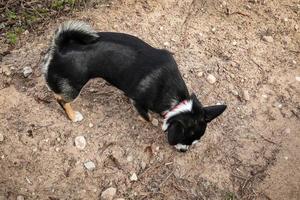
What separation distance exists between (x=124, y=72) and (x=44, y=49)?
126 cm

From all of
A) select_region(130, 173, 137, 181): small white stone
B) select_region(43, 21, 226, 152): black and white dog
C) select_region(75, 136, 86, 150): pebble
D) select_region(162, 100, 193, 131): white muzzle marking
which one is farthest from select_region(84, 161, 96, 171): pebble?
select_region(162, 100, 193, 131): white muzzle marking

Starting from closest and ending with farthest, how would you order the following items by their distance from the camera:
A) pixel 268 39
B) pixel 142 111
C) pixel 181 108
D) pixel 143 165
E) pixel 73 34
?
1. pixel 73 34
2. pixel 181 108
3. pixel 143 165
4. pixel 142 111
5. pixel 268 39

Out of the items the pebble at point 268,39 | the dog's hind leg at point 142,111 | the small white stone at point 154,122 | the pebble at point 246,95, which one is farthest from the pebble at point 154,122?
the pebble at point 268,39

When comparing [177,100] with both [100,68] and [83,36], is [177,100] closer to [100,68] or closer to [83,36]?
[100,68]

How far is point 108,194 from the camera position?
4.07m

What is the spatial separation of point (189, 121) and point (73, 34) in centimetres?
133

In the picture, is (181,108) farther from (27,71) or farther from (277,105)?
(27,71)

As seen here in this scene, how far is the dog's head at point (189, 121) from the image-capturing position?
12.8 ft

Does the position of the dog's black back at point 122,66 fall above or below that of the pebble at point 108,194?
above

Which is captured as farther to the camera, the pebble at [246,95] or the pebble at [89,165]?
the pebble at [246,95]

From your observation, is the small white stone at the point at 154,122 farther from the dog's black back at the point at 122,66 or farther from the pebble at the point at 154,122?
the dog's black back at the point at 122,66

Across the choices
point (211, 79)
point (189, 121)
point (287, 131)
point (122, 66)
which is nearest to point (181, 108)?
point (189, 121)

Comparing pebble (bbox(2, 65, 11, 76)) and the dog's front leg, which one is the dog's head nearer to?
the dog's front leg

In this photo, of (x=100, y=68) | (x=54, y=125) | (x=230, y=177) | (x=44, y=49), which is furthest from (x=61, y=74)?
(x=230, y=177)
